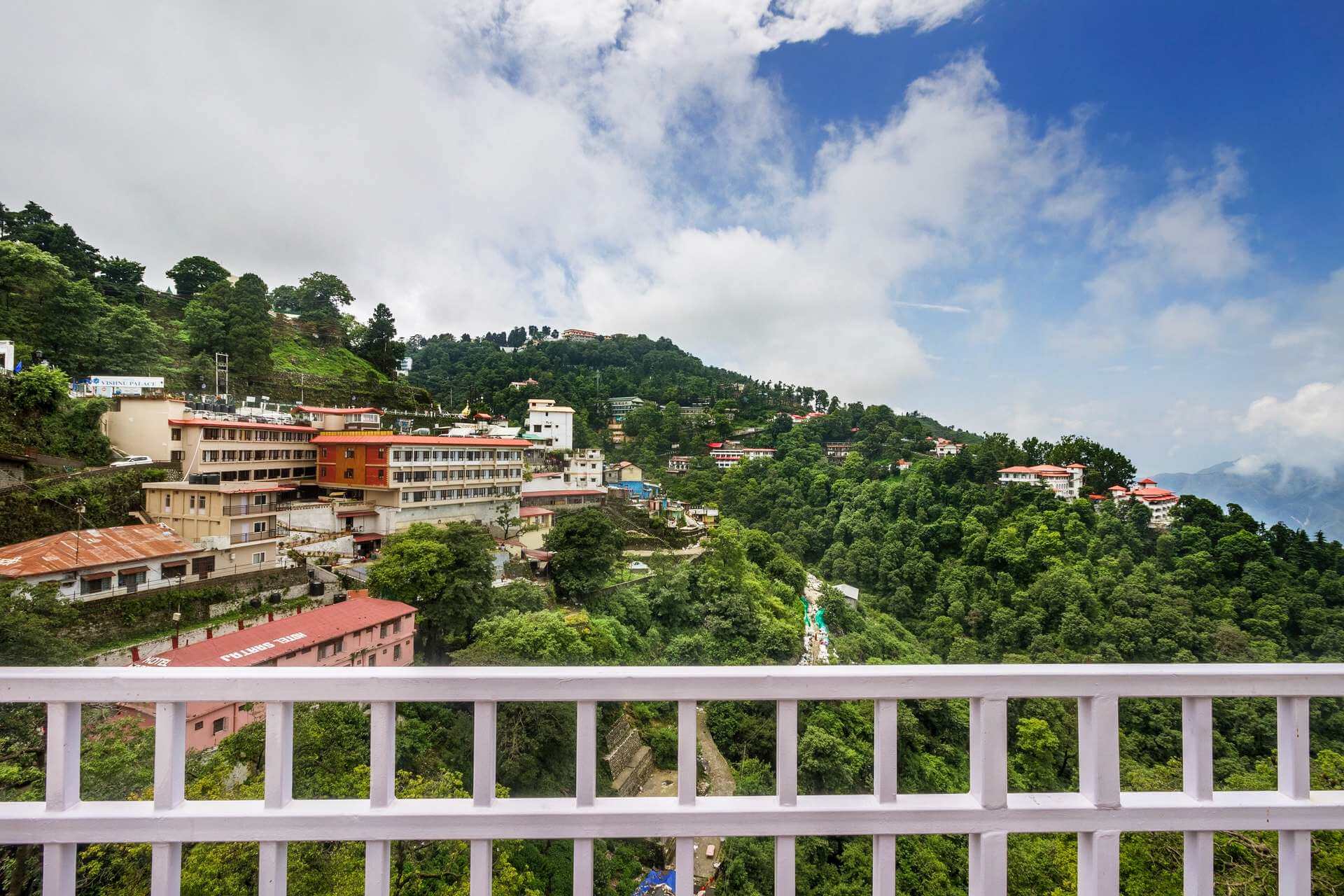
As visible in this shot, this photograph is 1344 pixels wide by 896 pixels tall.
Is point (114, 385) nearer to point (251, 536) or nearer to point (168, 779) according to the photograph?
point (251, 536)

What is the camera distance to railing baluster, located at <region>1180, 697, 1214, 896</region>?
0.92 meters

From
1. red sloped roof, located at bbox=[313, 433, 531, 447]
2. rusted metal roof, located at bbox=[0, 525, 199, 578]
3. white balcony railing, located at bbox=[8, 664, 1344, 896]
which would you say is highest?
red sloped roof, located at bbox=[313, 433, 531, 447]

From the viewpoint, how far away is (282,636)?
201 inches

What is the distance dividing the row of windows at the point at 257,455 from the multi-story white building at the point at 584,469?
7972 millimetres

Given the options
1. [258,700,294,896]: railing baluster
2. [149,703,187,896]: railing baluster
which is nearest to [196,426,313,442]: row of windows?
[149,703,187,896]: railing baluster

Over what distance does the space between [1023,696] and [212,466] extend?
497 inches

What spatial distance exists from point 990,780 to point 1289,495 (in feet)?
28.8

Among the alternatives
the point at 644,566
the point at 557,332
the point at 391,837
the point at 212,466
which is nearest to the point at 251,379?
the point at 212,466

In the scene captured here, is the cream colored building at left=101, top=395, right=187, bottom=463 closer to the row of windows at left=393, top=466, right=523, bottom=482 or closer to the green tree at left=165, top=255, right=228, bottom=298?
the row of windows at left=393, top=466, right=523, bottom=482

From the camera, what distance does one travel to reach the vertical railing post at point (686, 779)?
87 cm

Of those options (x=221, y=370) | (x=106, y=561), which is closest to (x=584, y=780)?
(x=106, y=561)

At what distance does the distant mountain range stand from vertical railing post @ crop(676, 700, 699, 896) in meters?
7.36

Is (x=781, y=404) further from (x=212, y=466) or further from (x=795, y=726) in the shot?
(x=795, y=726)

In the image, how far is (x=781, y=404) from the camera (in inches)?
1545
